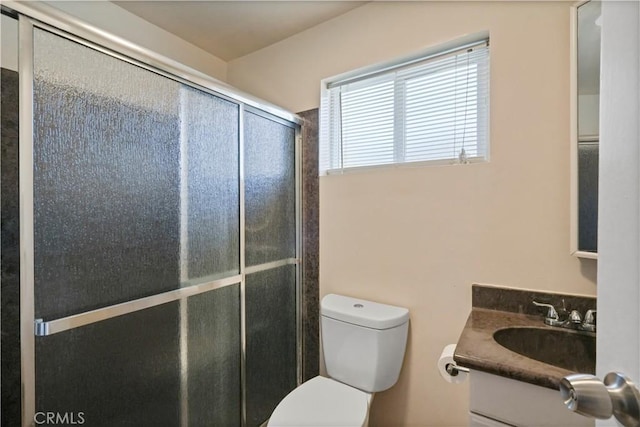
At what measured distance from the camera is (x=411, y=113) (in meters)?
1.58

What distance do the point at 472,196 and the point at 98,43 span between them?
5.07 ft

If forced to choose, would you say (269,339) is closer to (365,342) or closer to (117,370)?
(365,342)

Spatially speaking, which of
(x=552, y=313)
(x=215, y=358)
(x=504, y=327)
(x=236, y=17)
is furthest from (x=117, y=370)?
(x=236, y=17)

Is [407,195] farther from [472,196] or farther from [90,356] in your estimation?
[90,356]

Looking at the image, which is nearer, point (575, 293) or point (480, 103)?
point (575, 293)

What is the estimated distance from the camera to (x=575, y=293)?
1148mm

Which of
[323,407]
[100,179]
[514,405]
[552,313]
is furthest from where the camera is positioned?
[323,407]

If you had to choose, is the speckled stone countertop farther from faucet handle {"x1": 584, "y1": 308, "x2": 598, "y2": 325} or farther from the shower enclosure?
the shower enclosure

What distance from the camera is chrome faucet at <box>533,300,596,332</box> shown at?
104 centimetres

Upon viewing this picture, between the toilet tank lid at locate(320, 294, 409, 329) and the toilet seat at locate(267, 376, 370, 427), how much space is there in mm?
316

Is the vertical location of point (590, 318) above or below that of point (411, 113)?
below

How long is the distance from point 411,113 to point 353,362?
130cm

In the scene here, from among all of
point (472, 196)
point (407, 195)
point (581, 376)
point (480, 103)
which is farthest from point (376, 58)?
point (581, 376)

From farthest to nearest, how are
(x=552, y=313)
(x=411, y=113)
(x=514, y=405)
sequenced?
(x=411, y=113), (x=552, y=313), (x=514, y=405)
